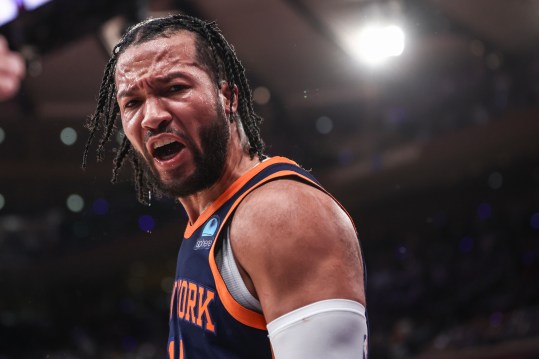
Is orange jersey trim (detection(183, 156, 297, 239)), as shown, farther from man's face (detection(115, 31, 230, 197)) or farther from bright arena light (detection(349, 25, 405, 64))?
bright arena light (detection(349, 25, 405, 64))

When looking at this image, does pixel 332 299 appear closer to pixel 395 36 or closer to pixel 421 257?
pixel 395 36

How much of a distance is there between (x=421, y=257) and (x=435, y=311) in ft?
4.00

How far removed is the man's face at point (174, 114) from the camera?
1.37 metres

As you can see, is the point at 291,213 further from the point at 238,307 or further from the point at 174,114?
the point at 174,114

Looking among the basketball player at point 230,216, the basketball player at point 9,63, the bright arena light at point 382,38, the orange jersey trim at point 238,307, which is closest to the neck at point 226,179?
the basketball player at point 230,216

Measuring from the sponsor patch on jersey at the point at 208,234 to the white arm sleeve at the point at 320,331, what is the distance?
31 centimetres

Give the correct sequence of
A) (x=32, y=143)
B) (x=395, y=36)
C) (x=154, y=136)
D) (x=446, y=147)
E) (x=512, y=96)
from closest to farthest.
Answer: (x=154, y=136) → (x=395, y=36) → (x=512, y=96) → (x=446, y=147) → (x=32, y=143)

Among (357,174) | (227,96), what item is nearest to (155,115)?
(227,96)

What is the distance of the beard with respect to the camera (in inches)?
55.1

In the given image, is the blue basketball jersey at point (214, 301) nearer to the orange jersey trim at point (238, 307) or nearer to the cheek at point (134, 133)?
the orange jersey trim at point (238, 307)

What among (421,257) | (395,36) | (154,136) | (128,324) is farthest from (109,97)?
(128,324)

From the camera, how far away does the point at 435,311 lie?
8.81 meters

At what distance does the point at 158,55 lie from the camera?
141cm

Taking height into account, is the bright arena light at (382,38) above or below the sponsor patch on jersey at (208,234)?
above
